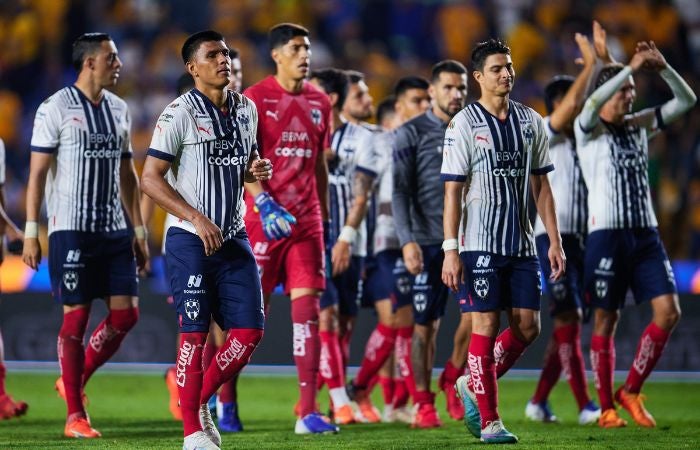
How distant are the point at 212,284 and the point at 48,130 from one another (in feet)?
7.46

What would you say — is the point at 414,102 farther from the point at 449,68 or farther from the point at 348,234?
the point at 348,234

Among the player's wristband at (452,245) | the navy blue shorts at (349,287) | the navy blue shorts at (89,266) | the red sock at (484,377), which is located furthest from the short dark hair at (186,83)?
the red sock at (484,377)

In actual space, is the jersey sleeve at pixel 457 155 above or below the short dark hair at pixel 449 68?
below

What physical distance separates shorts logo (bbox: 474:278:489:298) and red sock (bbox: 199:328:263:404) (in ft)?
4.70

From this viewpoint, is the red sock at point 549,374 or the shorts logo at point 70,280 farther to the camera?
the red sock at point 549,374

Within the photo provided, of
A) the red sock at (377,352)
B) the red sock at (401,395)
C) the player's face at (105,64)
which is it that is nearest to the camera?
the player's face at (105,64)

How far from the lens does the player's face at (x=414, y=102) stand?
10633 mm

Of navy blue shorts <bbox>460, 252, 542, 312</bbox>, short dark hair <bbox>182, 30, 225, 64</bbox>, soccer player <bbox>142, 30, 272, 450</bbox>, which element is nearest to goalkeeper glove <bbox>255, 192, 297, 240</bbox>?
soccer player <bbox>142, 30, 272, 450</bbox>

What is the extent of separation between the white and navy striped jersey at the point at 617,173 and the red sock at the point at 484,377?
2.03 m

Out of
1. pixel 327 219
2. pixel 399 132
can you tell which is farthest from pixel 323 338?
pixel 399 132

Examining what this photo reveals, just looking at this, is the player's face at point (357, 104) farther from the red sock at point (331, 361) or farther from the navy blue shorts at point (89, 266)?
the navy blue shorts at point (89, 266)

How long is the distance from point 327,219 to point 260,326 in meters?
2.27

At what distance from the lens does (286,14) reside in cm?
1884

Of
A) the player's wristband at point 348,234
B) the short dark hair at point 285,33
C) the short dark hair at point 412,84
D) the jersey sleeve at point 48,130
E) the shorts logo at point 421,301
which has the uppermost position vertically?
the short dark hair at point 285,33
